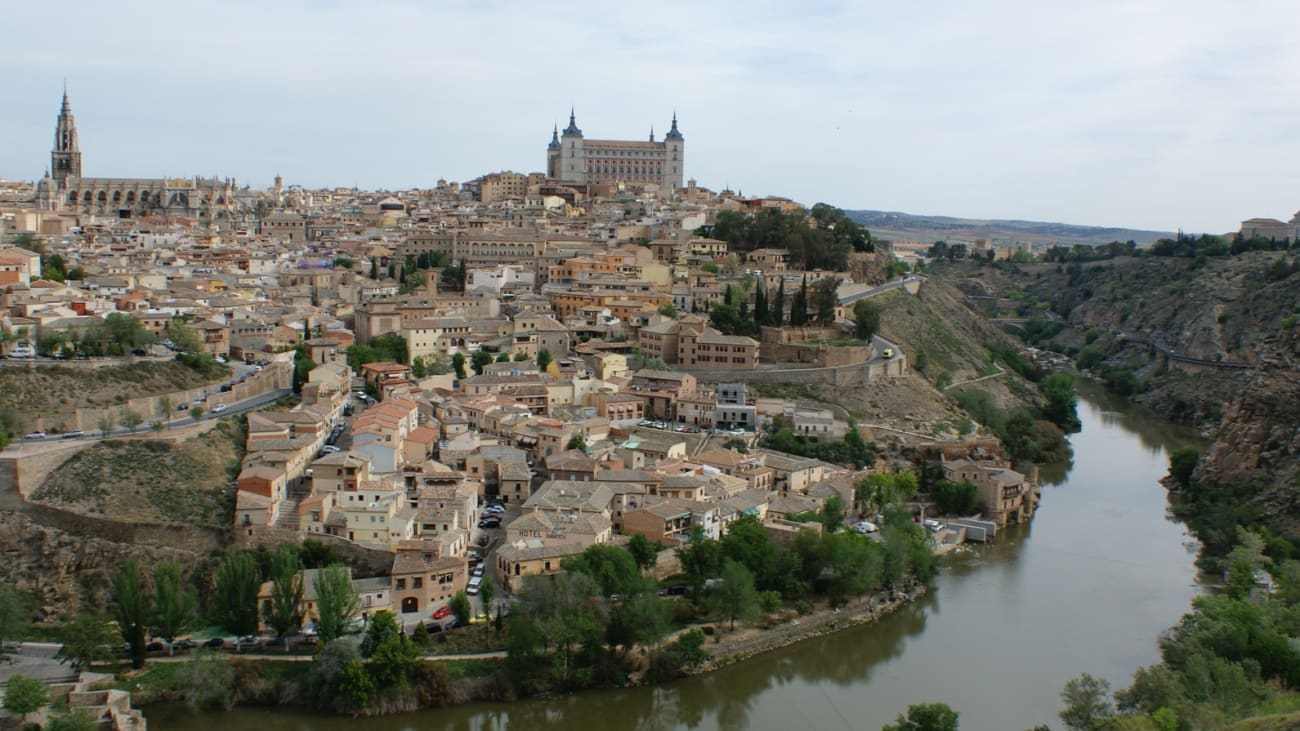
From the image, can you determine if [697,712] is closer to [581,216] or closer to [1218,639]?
[1218,639]

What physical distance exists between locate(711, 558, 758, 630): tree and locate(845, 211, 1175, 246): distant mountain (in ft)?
298

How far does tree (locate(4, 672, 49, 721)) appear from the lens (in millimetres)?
9586

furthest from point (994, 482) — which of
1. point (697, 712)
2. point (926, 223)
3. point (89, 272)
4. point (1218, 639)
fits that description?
point (926, 223)

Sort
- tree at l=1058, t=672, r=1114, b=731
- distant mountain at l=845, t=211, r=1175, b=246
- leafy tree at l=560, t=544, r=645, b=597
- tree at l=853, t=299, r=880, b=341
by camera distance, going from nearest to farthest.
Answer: tree at l=1058, t=672, r=1114, b=731, leafy tree at l=560, t=544, r=645, b=597, tree at l=853, t=299, r=880, b=341, distant mountain at l=845, t=211, r=1175, b=246

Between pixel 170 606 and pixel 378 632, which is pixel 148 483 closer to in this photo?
pixel 170 606

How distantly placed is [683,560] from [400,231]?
20.5 m

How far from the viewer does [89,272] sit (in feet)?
72.7

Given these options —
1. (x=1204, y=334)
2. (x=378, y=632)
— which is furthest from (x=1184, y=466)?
(x=378, y=632)

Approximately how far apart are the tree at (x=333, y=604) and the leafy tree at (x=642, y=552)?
316 centimetres

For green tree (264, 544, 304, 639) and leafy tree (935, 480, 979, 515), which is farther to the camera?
leafy tree (935, 480, 979, 515)

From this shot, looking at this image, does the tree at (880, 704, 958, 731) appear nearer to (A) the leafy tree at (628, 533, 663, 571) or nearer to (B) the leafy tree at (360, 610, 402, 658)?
(A) the leafy tree at (628, 533, 663, 571)

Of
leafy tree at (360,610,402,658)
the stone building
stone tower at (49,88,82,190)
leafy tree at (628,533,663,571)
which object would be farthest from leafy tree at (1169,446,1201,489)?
stone tower at (49,88,82,190)

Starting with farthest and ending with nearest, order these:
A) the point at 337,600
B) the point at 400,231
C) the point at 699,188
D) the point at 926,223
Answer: the point at 926,223 < the point at 699,188 < the point at 400,231 < the point at 337,600

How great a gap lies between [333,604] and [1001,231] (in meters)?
125
